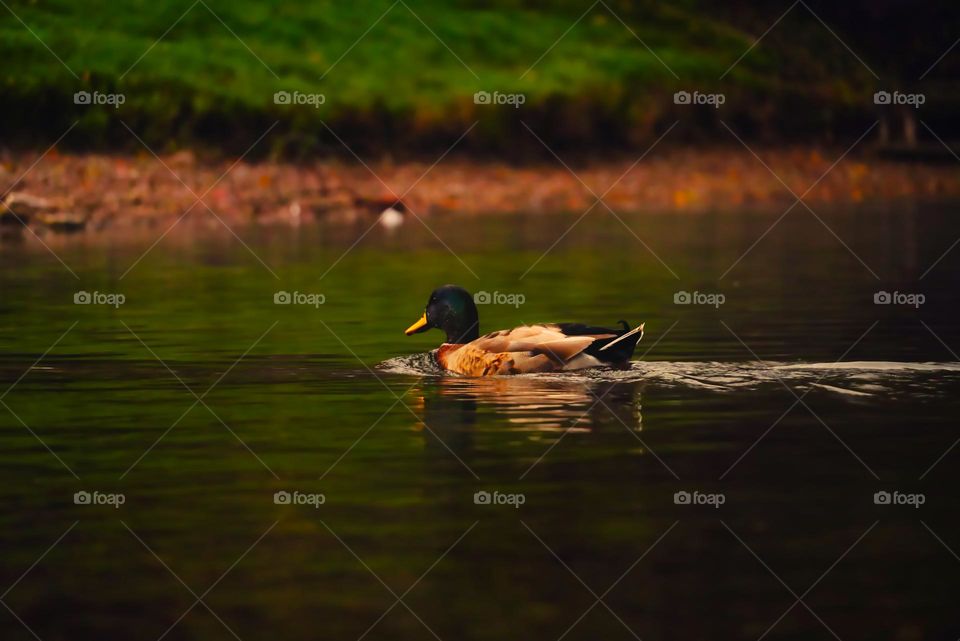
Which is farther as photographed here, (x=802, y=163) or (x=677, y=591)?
(x=802, y=163)

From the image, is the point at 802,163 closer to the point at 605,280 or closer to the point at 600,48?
the point at 600,48

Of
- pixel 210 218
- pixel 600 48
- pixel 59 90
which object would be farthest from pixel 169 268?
pixel 600 48

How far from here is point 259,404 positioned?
57.5 ft

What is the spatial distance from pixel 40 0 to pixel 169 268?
80.5 ft
